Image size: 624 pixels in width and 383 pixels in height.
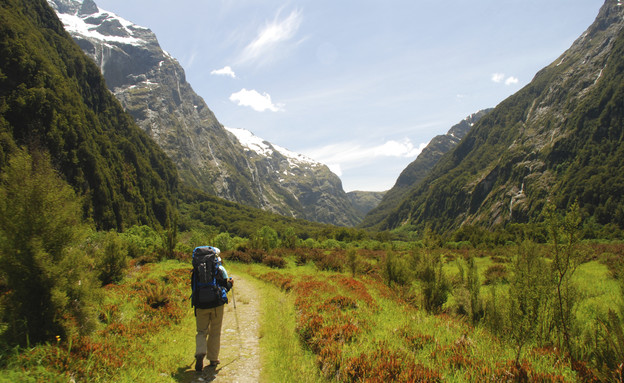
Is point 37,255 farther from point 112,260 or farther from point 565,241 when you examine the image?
point 565,241

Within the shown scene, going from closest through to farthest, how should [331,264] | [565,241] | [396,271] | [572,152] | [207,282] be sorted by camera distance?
1. [565,241]
2. [207,282]
3. [396,271]
4. [331,264]
5. [572,152]

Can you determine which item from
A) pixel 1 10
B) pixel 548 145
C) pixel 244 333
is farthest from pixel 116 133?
pixel 548 145

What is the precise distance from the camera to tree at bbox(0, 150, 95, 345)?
563 centimetres

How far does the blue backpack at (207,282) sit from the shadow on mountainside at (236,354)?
1.40m

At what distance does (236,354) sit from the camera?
7441 mm

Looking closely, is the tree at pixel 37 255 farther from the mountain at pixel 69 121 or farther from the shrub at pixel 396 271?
the mountain at pixel 69 121

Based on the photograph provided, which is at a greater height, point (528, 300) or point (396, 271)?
point (528, 300)

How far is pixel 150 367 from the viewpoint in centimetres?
618

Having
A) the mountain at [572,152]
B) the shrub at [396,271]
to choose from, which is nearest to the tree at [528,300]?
the shrub at [396,271]

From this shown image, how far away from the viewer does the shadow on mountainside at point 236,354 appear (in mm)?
6094

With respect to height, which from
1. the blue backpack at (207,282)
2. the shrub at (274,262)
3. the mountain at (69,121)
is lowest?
the shrub at (274,262)

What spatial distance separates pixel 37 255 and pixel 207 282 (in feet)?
11.0

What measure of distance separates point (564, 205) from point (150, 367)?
514 ft

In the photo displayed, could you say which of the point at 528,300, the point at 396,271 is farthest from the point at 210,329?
the point at 396,271
